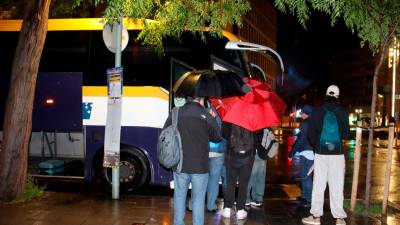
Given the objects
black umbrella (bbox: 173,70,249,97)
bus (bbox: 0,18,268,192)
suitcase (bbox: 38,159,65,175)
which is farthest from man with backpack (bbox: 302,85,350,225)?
suitcase (bbox: 38,159,65,175)

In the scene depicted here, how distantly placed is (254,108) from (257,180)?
1794mm

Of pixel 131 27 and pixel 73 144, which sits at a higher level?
pixel 131 27

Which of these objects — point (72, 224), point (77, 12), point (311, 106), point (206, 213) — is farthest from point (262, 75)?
point (77, 12)

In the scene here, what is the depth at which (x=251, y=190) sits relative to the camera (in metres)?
8.72

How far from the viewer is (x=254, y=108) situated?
23.7 ft

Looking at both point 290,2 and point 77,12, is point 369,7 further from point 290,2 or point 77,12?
point 77,12

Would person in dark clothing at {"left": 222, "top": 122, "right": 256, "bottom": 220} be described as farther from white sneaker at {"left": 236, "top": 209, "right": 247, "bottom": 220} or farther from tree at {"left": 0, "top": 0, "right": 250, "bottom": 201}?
tree at {"left": 0, "top": 0, "right": 250, "bottom": 201}

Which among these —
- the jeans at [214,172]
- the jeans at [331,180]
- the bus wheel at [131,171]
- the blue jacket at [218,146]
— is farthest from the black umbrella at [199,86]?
the bus wheel at [131,171]

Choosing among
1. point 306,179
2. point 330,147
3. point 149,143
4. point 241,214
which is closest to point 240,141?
point 241,214

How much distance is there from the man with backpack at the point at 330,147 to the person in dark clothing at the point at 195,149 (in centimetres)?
191

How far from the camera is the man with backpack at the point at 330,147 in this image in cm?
689

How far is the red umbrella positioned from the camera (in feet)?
23.5

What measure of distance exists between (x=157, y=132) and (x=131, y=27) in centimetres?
226

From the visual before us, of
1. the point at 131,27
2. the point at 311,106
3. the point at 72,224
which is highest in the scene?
the point at 131,27
